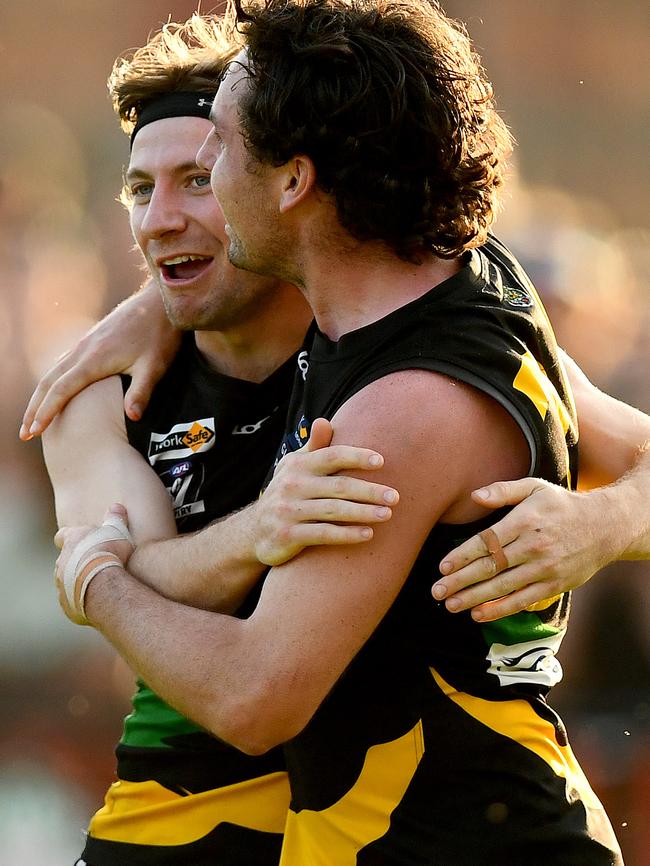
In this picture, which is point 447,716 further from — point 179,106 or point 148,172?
point 179,106

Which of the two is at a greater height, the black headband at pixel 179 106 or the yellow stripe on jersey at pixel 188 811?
the black headband at pixel 179 106

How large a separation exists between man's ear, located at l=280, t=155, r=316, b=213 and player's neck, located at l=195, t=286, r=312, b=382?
0.84 meters

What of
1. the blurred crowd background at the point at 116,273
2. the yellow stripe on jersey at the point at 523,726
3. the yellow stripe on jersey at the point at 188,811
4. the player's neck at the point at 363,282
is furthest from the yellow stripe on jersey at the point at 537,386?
the blurred crowd background at the point at 116,273

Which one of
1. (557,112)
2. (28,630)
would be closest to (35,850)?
(28,630)

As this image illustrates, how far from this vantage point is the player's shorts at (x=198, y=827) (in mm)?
2824

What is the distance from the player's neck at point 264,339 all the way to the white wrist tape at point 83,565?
73 cm

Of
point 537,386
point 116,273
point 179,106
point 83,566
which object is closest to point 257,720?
point 83,566

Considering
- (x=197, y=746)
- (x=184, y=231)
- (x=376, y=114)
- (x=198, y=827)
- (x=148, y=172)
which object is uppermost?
(x=376, y=114)

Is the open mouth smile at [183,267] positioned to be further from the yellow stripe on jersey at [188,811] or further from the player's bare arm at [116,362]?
the yellow stripe on jersey at [188,811]

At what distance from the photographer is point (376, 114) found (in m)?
2.35

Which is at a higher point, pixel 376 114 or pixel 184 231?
pixel 376 114

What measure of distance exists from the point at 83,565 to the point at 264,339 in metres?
0.96

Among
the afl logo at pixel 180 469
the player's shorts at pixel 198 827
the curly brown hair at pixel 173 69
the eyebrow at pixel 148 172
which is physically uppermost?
the curly brown hair at pixel 173 69

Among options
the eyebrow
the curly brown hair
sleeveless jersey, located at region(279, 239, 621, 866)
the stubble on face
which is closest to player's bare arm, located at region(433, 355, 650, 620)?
sleeveless jersey, located at region(279, 239, 621, 866)
